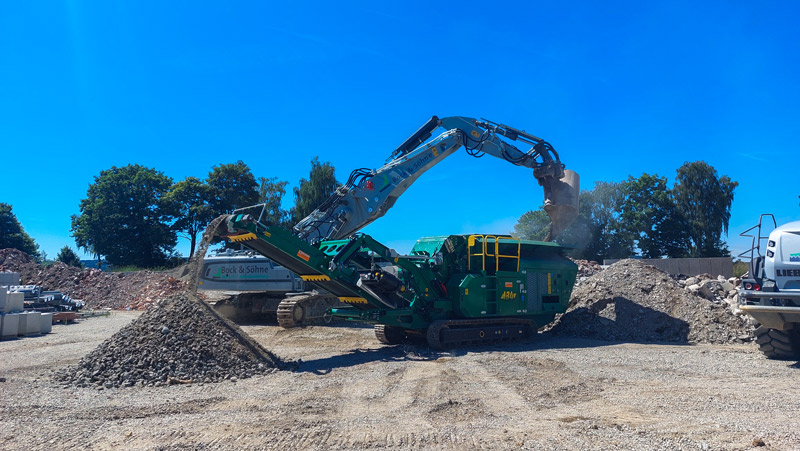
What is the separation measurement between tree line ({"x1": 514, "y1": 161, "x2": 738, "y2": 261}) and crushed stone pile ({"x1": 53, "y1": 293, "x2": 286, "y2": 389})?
32461 mm

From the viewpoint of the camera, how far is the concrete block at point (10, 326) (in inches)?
533

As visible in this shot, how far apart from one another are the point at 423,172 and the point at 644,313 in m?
6.19

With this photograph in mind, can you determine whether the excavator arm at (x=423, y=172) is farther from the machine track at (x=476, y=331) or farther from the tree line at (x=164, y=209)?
the tree line at (x=164, y=209)

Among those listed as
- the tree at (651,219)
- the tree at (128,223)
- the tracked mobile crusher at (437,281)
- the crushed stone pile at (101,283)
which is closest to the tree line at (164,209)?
the tree at (128,223)

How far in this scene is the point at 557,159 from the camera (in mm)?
14055

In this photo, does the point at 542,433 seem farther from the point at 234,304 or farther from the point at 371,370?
the point at 234,304

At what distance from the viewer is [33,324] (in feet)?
46.9

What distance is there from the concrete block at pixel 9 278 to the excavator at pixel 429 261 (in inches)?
435

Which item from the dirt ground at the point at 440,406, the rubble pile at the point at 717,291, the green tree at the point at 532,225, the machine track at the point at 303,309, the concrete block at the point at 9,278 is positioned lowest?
the dirt ground at the point at 440,406

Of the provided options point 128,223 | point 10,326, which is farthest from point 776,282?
point 128,223

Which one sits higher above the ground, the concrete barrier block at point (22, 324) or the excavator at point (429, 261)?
the excavator at point (429, 261)

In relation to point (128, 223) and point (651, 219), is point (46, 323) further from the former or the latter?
point (651, 219)

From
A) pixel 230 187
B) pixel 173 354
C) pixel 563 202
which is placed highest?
pixel 230 187

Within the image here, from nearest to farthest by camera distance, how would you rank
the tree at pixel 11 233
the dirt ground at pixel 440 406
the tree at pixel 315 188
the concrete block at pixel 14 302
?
the dirt ground at pixel 440 406 < the concrete block at pixel 14 302 < the tree at pixel 315 188 < the tree at pixel 11 233
